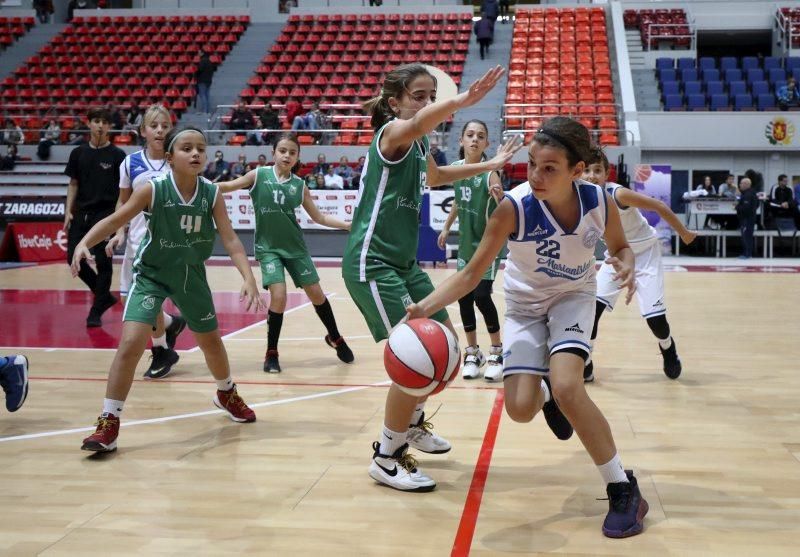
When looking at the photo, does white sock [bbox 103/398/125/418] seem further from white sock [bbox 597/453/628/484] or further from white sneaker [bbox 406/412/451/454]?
white sock [bbox 597/453/628/484]

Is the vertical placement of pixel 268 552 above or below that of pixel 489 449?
above

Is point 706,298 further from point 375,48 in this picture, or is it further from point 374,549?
point 375,48

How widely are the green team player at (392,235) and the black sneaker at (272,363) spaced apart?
238cm

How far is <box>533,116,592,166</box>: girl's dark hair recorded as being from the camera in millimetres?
3152

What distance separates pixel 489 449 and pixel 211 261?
1234 centimetres

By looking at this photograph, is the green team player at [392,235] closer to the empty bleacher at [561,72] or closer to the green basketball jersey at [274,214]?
the green basketball jersey at [274,214]

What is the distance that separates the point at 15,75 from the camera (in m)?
23.6

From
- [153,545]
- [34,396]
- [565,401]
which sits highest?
[565,401]

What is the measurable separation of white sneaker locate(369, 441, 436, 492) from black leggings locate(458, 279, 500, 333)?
2.44 metres

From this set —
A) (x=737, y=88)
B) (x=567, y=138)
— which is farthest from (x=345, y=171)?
(x=567, y=138)

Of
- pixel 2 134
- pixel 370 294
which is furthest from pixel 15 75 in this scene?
pixel 370 294

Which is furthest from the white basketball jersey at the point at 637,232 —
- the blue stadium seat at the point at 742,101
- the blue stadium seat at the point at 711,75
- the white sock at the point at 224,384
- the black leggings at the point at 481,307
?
the blue stadium seat at the point at 711,75

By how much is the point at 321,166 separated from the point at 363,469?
45.2 feet

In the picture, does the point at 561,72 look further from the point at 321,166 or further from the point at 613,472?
the point at 613,472
